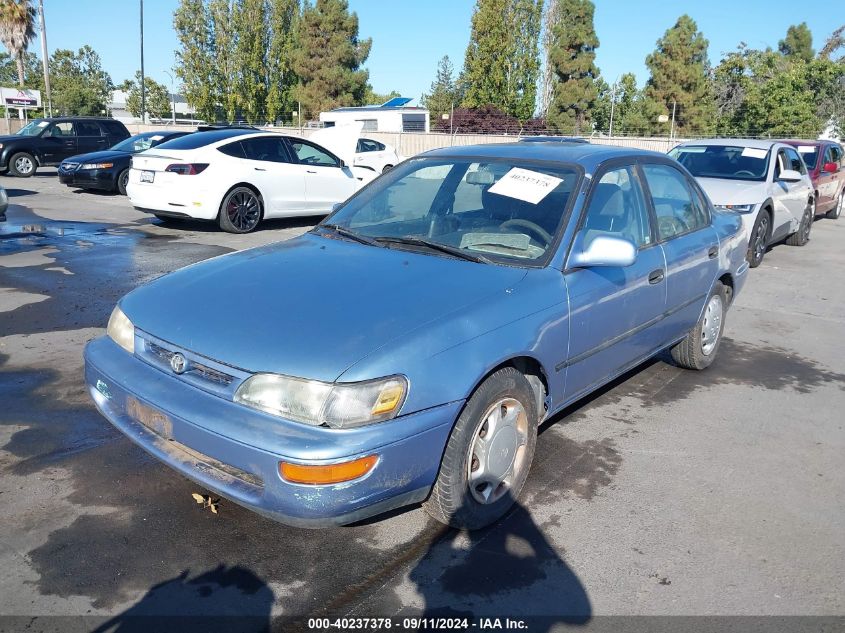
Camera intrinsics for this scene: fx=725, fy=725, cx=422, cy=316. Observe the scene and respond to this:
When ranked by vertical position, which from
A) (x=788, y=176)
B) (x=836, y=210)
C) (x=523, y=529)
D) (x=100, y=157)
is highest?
(x=788, y=176)

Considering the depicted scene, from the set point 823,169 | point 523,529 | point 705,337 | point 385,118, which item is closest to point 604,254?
point 523,529

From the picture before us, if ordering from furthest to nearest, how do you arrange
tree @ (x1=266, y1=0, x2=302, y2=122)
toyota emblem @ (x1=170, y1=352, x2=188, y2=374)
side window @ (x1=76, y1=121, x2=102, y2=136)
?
tree @ (x1=266, y1=0, x2=302, y2=122) → side window @ (x1=76, y1=121, x2=102, y2=136) → toyota emblem @ (x1=170, y1=352, x2=188, y2=374)

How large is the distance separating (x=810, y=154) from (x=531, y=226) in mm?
12402

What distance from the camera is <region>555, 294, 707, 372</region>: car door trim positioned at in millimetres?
3626

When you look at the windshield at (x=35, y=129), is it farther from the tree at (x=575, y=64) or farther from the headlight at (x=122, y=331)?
the tree at (x=575, y=64)

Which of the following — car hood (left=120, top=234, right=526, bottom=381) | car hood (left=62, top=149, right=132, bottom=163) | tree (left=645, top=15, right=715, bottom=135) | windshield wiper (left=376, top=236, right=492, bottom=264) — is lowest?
car hood (left=120, top=234, right=526, bottom=381)

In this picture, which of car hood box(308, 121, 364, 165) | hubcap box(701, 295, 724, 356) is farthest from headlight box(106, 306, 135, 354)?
car hood box(308, 121, 364, 165)

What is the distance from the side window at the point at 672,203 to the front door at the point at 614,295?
19cm

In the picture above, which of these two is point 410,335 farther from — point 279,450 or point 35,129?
point 35,129

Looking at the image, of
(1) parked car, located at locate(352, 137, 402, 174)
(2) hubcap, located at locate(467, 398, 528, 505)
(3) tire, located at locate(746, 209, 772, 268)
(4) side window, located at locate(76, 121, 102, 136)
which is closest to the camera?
(2) hubcap, located at locate(467, 398, 528, 505)

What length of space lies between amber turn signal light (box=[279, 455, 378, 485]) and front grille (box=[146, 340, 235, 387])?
447mm

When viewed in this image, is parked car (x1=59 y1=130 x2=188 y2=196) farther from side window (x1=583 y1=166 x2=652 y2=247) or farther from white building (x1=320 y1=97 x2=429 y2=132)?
white building (x1=320 y1=97 x2=429 y2=132)

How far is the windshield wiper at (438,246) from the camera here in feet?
11.9

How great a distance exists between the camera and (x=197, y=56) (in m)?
49.1
